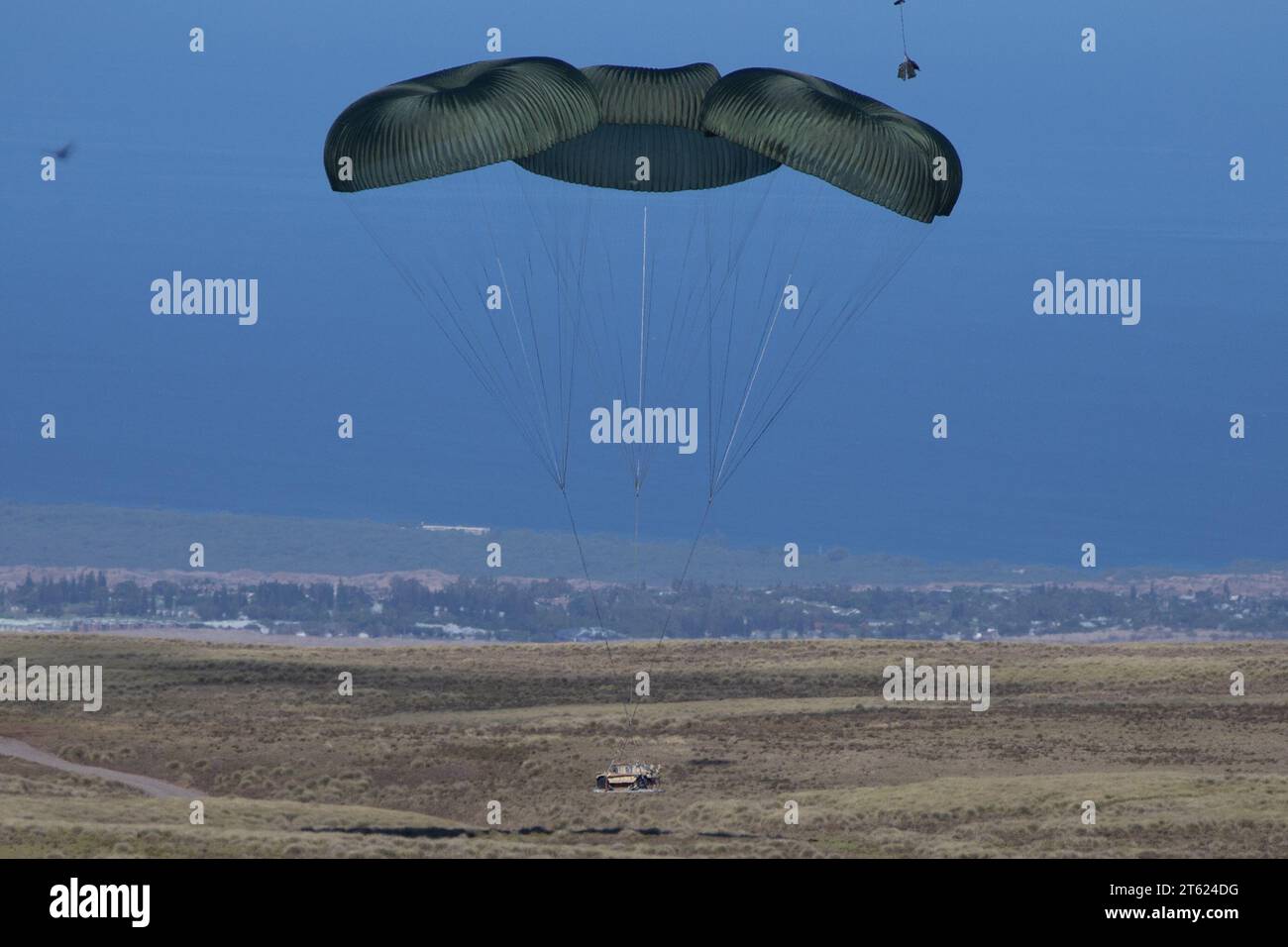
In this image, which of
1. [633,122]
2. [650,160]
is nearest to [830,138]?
[633,122]

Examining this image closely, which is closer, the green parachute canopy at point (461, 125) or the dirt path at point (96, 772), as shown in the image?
the green parachute canopy at point (461, 125)

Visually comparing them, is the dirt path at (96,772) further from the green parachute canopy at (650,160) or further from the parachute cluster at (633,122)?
the parachute cluster at (633,122)

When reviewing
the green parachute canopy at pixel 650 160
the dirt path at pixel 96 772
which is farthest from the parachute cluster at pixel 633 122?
the dirt path at pixel 96 772

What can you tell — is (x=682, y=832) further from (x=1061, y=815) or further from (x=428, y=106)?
(x=428, y=106)

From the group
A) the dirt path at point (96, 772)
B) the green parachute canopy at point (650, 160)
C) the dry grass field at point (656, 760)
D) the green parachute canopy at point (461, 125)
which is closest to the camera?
the green parachute canopy at point (461, 125)

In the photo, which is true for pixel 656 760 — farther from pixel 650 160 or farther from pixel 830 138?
pixel 830 138
